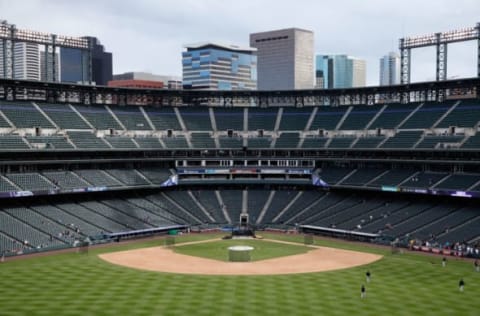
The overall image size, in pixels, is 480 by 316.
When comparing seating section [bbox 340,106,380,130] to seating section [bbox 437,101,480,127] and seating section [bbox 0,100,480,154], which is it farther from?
seating section [bbox 437,101,480,127]

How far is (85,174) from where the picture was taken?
287 ft

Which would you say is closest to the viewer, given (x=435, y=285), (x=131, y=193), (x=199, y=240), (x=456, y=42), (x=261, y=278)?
(x=435, y=285)

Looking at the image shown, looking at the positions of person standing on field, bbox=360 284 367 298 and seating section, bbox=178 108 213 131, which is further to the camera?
seating section, bbox=178 108 213 131

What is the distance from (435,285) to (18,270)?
44.4 m

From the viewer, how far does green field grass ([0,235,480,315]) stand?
4366cm

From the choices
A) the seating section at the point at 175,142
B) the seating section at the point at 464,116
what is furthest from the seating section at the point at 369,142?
the seating section at the point at 175,142

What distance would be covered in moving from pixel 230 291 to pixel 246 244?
2772 cm

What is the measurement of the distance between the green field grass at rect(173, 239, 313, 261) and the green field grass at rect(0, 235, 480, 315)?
38.6ft

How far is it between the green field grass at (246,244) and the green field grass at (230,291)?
38.6 ft

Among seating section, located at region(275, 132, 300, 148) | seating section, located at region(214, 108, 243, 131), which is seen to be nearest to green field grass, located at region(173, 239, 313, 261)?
seating section, located at region(275, 132, 300, 148)

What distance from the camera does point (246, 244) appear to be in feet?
254

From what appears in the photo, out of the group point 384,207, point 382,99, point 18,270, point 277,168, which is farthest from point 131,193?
point 382,99

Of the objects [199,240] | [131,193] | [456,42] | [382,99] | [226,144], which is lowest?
[199,240]

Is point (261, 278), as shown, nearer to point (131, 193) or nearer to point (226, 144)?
point (131, 193)
